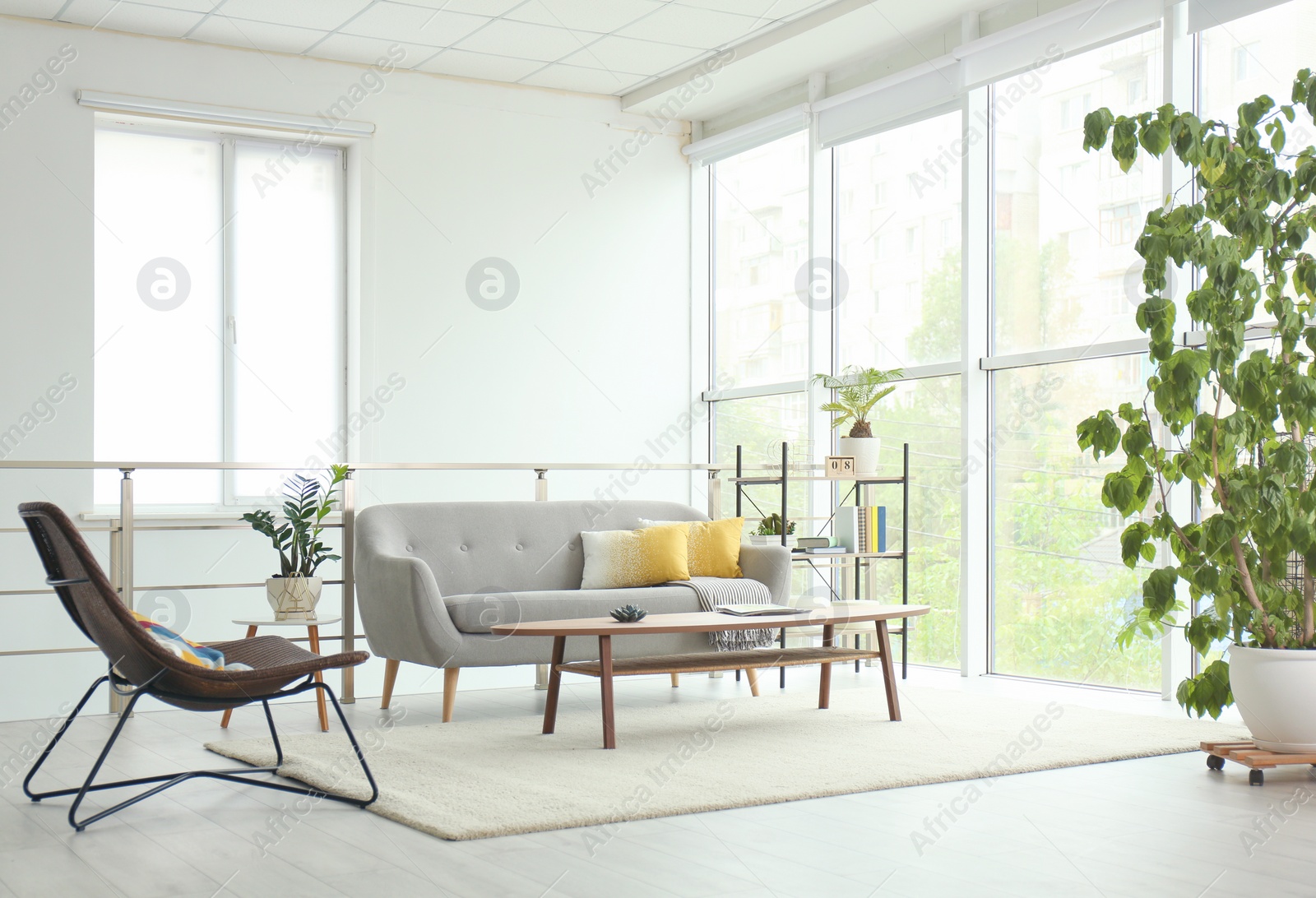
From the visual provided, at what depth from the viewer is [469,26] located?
6.50 m

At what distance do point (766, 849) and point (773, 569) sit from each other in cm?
278

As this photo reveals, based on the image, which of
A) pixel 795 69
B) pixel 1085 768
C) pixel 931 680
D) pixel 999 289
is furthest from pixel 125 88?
pixel 1085 768

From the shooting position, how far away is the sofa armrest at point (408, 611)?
15.3ft

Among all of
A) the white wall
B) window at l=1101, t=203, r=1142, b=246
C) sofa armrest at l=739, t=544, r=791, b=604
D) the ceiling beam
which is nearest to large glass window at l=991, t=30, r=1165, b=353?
window at l=1101, t=203, r=1142, b=246

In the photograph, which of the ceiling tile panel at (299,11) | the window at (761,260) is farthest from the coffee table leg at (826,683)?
the ceiling tile panel at (299,11)

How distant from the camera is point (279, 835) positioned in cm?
298

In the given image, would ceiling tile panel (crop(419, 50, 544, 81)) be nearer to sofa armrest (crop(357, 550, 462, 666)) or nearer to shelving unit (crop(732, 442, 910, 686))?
shelving unit (crop(732, 442, 910, 686))

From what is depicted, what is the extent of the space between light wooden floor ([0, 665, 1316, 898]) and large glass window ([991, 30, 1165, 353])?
2.60 meters

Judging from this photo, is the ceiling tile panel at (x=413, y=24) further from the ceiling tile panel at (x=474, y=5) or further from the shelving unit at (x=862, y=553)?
the shelving unit at (x=862, y=553)

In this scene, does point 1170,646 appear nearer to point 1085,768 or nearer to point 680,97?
point 1085,768

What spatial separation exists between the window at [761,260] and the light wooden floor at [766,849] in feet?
14.1

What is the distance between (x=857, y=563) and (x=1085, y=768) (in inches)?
104

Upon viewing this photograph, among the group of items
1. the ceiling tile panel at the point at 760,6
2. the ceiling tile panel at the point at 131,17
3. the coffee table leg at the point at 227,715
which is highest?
the ceiling tile panel at the point at 760,6

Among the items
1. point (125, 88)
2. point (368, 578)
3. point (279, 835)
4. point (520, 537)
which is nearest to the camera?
point (279, 835)
